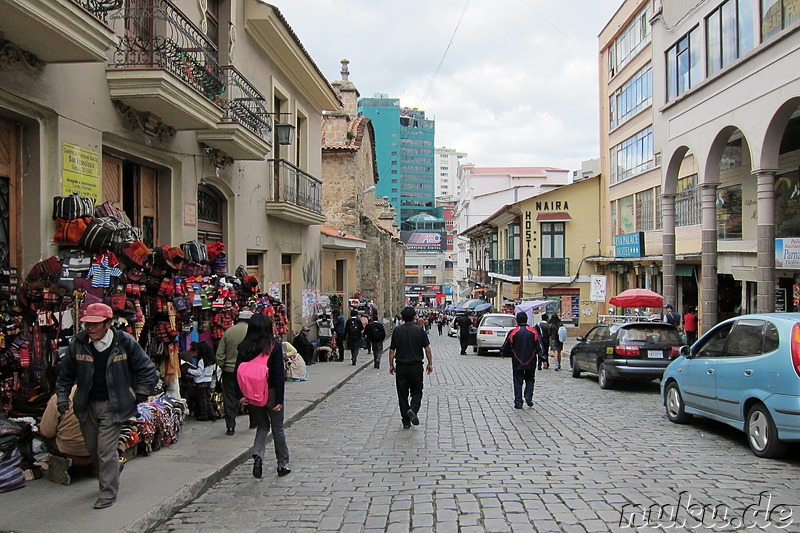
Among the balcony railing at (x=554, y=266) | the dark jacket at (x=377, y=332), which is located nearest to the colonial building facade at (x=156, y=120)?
the dark jacket at (x=377, y=332)

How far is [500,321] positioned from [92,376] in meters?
20.6

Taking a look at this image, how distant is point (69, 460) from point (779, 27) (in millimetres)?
14448

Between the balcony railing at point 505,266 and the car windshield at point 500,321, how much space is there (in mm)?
13198

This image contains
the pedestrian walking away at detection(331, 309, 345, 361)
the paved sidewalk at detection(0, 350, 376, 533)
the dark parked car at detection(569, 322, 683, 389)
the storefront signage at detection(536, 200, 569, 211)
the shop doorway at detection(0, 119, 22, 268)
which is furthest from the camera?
the storefront signage at detection(536, 200, 569, 211)

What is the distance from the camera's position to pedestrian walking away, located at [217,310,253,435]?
8.35 metres

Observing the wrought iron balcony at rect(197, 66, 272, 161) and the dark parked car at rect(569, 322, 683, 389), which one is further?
the dark parked car at rect(569, 322, 683, 389)

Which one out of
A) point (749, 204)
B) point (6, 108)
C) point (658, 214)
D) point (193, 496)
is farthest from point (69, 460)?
point (658, 214)

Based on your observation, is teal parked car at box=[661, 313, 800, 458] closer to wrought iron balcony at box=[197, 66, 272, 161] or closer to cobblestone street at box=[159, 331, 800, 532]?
cobblestone street at box=[159, 331, 800, 532]

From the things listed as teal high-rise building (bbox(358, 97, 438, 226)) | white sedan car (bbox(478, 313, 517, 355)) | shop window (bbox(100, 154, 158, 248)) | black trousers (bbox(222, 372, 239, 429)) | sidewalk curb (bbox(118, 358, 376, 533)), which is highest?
teal high-rise building (bbox(358, 97, 438, 226))

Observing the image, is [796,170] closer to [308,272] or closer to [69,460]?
[308,272]

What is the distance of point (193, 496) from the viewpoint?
5.98 meters

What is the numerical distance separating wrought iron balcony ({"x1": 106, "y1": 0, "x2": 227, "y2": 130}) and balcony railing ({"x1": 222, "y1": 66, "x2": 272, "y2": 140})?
1.27 metres

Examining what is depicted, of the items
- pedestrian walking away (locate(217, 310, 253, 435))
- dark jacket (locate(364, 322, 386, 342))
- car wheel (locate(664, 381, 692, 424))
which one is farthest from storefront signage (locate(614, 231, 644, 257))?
pedestrian walking away (locate(217, 310, 253, 435))

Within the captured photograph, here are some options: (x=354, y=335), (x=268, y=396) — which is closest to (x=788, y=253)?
(x=354, y=335)
